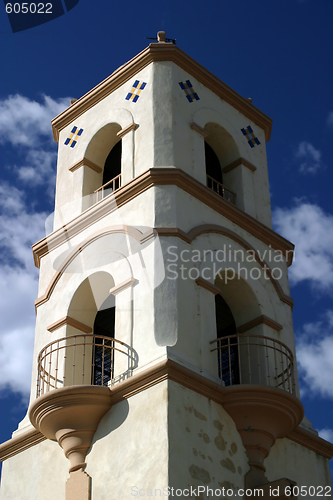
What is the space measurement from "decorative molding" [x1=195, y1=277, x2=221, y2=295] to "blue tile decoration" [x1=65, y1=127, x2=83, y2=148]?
6.31m

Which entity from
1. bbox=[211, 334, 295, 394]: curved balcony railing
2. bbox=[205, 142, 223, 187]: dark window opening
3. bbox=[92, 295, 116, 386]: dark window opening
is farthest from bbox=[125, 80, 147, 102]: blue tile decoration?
bbox=[211, 334, 295, 394]: curved balcony railing

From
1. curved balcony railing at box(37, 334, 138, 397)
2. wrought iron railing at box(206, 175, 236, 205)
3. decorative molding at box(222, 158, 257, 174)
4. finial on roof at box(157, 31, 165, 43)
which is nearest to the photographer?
curved balcony railing at box(37, 334, 138, 397)

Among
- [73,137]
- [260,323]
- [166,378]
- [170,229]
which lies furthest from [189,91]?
[166,378]

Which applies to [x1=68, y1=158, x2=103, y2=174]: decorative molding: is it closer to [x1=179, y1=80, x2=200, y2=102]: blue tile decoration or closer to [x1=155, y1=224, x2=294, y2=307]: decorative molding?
[x1=179, y1=80, x2=200, y2=102]: blue tile decoration

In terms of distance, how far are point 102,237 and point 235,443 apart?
5.35 meters

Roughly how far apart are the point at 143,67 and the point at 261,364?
7761 millimetres

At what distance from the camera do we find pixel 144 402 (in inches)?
556

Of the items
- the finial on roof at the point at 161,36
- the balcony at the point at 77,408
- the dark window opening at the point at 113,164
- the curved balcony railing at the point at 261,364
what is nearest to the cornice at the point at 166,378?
the balcony at the point at 77,408

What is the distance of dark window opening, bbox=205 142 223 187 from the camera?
20.3 meters

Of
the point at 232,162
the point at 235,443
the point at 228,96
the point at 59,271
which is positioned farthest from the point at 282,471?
the point at 228,96

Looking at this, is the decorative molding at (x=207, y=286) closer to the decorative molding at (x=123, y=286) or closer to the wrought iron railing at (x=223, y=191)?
the decorative molding at (x=123, y=286)

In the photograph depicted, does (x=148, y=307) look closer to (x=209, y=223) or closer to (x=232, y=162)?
(x=209, y=223)

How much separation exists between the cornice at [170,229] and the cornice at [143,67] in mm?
3709

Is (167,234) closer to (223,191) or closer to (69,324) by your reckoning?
(69,324)
